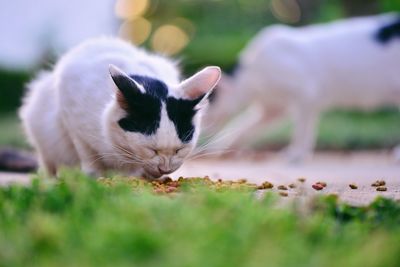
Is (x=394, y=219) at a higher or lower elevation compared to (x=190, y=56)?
lower

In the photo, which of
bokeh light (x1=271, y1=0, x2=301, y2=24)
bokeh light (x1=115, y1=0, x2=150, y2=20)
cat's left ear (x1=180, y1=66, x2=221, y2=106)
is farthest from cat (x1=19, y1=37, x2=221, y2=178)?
bokeh light (x1=271, y1=0, x2=301, y2=24)

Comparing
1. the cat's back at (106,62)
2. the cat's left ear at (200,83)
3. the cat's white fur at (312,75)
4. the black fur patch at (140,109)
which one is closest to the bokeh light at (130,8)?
the cat's white fur at (312,75)

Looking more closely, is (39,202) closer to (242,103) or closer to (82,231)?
(82,231)

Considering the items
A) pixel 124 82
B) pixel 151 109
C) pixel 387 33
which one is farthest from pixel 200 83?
pixel 387 33

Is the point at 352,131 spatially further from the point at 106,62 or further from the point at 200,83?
the point at 200,83

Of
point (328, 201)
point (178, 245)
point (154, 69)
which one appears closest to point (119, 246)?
point (178, 245)

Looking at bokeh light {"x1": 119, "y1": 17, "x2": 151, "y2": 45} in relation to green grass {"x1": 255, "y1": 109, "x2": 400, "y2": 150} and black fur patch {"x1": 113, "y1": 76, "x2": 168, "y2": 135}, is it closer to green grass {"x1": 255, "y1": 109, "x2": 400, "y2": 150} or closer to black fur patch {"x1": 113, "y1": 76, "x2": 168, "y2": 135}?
green grass {"x1": 255, "y1": 109, "x2": 400, "y2": 150}

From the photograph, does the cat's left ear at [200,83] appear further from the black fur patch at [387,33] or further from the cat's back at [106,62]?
the black fur patch at [387,33]
